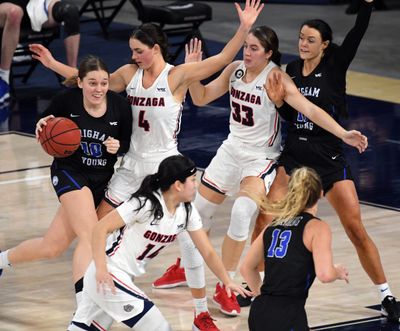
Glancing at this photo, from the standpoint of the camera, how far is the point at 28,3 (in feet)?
52.0

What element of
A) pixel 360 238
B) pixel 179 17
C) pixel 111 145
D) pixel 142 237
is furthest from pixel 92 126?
pixel 179 17

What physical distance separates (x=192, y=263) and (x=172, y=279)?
1107 mm

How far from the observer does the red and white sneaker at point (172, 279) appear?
969 centimetres

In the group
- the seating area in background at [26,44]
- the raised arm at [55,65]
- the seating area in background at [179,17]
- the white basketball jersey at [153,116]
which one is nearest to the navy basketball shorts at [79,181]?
the white basketball jersey at [153,116]

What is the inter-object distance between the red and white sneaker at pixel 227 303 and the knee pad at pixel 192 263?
Result: 22.3 inches

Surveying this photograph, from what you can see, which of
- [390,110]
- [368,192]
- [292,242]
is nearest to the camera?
[292,242]

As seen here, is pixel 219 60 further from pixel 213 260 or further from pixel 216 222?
pixel 216 222

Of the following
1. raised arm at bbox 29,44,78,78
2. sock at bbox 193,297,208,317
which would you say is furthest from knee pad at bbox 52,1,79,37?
sock at bbox 193,297,208,317

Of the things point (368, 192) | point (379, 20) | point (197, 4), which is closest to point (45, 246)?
point (368, 192)

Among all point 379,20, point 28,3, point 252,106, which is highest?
point 252,106

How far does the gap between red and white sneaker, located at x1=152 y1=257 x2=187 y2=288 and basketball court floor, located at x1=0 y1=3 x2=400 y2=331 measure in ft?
0.17

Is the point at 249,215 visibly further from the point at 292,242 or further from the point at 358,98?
the point at 358,98

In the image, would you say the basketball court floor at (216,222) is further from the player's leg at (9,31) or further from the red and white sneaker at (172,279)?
the player's leg at (9,31)

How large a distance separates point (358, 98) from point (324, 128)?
673cm
